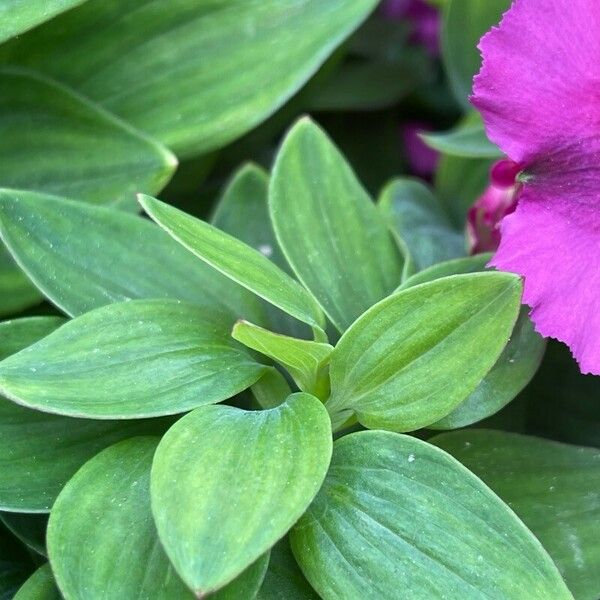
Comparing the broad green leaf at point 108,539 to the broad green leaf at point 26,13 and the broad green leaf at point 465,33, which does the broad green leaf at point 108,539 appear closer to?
the broad green leaf at point 26,13

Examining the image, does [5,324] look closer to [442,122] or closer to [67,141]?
[67,141]

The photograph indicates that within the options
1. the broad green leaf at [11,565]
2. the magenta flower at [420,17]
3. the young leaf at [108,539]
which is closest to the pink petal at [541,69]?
the young leaf at [108,539]

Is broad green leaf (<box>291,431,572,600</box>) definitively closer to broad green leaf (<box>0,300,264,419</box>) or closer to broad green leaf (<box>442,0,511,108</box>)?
broad green leaf (<box>0,300,264,419</box>)

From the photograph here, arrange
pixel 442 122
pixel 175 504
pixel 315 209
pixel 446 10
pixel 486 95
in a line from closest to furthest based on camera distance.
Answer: pixel 175 504 → pixel 486 95 → pixel 315 209 → pixel 446 10 → pixel 442 122

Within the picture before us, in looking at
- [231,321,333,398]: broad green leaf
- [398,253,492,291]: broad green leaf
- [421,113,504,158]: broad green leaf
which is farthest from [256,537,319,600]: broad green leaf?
[421,113,504,158]: broad green leaf

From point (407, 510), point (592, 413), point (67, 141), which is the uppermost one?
point (67, 141)


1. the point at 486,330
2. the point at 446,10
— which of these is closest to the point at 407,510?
the point at 486,330

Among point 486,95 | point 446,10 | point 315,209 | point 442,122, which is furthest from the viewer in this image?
point 442,122
